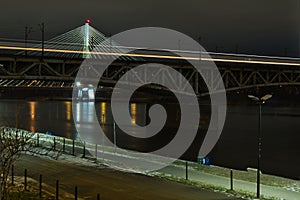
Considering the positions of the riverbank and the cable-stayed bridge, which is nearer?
the riverbank

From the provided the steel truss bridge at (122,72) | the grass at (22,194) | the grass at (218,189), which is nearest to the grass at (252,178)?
the grass at (218,189)

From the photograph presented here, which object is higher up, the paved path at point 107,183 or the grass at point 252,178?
the paved path at point 107,183

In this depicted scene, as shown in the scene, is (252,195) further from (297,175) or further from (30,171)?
(297,175)

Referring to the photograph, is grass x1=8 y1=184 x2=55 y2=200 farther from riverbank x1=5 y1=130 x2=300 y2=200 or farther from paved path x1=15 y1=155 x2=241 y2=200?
riverbank x1=5 y1=130 x2=300 y2=200

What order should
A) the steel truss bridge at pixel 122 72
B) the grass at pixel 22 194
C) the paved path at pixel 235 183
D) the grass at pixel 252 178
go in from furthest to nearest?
the steel truss bridge at pixel 122 72
the grass at pixel 252 178
the paved path at pixel 235 183
the grass at pixel 22 194

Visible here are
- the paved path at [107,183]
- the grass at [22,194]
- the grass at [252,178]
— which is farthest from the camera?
the grass at [252,178]

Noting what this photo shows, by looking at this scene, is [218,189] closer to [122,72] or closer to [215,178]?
A: [215,178]

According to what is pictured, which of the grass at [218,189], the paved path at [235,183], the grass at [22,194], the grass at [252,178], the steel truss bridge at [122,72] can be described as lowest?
the grass at [252,178]

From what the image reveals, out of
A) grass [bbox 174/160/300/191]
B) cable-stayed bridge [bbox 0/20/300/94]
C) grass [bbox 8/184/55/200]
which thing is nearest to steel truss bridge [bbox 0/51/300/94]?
cable-stayed bridge [bbox 0/20/300/94]

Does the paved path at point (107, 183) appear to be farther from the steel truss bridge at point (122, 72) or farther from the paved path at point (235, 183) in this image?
the steel truss bridge at point (122, 72)

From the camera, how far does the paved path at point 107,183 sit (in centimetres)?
1343

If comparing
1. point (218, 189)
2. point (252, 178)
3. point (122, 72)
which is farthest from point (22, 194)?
point (122, 72)

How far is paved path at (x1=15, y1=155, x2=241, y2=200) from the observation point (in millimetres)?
13430

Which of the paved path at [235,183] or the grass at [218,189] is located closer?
the grass at [218,189]
